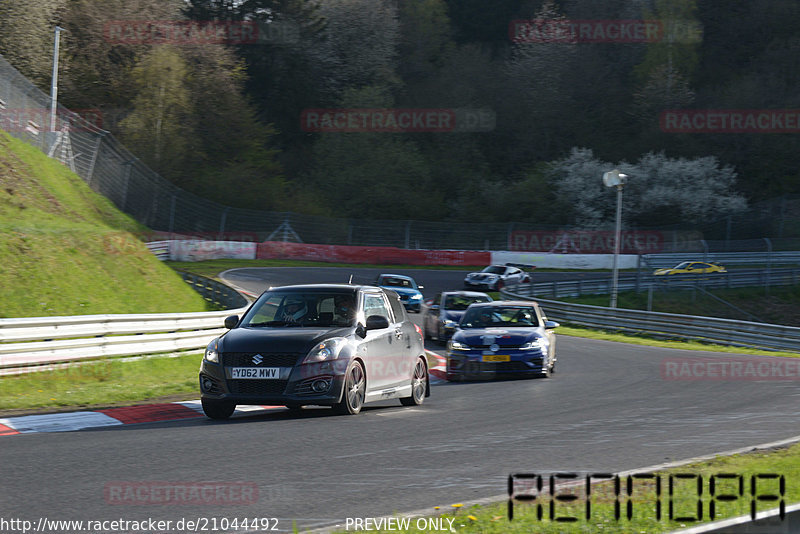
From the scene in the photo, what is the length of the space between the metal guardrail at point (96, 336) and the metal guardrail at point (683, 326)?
1592 cm

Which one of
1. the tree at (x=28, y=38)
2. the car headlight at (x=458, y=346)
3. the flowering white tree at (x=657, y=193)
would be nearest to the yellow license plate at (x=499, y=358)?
the car headlight at (x=458, y=346)

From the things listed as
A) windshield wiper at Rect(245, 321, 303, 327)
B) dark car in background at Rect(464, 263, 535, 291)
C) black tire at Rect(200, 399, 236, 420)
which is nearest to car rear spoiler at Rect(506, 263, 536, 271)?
dark car in background at Rect(464, 263, 535, 291)

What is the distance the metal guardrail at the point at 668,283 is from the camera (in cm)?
4125

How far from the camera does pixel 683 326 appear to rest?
30297 millimetres

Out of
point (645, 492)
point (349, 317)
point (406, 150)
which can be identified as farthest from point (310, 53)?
point (645, 492)

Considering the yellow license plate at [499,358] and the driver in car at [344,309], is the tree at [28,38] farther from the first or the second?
the driver in car at [344,309]

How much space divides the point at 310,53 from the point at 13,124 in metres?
47.8

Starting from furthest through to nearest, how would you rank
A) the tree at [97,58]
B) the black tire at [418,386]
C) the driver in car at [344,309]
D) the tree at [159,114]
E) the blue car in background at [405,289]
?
the tree at [97,58] → the tree at [159,114] → the blue car in background at [405,289] → the black tire at [418,386] → the driver in car at [344,309]

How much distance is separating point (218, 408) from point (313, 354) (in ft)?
4.49

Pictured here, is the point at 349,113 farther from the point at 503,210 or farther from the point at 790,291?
the point at 790,291

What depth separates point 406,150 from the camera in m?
72.0

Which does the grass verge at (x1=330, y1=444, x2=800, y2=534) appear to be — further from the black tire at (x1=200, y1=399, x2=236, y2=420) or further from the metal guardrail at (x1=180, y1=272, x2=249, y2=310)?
the metal guardrail at (x1=180, y1=272, x2=249, y2=310)

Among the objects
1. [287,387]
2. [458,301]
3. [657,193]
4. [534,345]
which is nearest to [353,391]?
[287,387]

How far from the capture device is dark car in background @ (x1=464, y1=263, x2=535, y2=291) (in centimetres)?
4353
